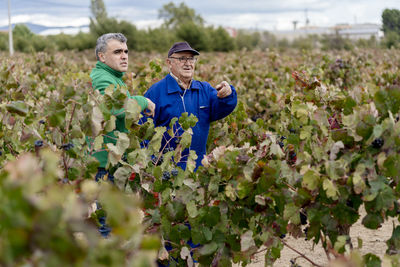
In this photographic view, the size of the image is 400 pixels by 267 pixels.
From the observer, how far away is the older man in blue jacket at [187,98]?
3.85 m

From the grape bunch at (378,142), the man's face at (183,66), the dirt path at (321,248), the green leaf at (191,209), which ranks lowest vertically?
the dirt path at (321,248)

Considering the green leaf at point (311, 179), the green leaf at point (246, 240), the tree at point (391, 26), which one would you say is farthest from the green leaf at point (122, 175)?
the tree at point (391, 26)

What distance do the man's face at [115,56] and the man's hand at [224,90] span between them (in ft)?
2.29

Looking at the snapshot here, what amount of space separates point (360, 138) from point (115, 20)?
139ft

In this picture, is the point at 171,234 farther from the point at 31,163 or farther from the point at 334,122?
the point at 31,163

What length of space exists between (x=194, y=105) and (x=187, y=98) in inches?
3.0

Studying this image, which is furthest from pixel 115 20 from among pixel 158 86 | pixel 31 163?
pixel 31 163

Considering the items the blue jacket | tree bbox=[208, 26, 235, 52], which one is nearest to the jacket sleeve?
the blue jacket

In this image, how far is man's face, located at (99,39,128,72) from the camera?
3.71 m

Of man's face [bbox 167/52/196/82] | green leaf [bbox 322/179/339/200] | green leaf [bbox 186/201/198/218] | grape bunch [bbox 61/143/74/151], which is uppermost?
man's face [bbox 167/52/196/82]

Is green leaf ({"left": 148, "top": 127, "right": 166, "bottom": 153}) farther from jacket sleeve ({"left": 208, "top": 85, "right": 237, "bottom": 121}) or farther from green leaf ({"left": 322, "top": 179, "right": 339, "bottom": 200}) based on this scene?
jacket sleeve ({"left": 208, "top": 85, "right": 237, "bottom": 121})

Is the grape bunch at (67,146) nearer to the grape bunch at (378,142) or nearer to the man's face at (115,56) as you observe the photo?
the grape bunch at (378,142)

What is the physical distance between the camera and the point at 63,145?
2.15 m

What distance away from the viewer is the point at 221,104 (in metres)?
3.90
